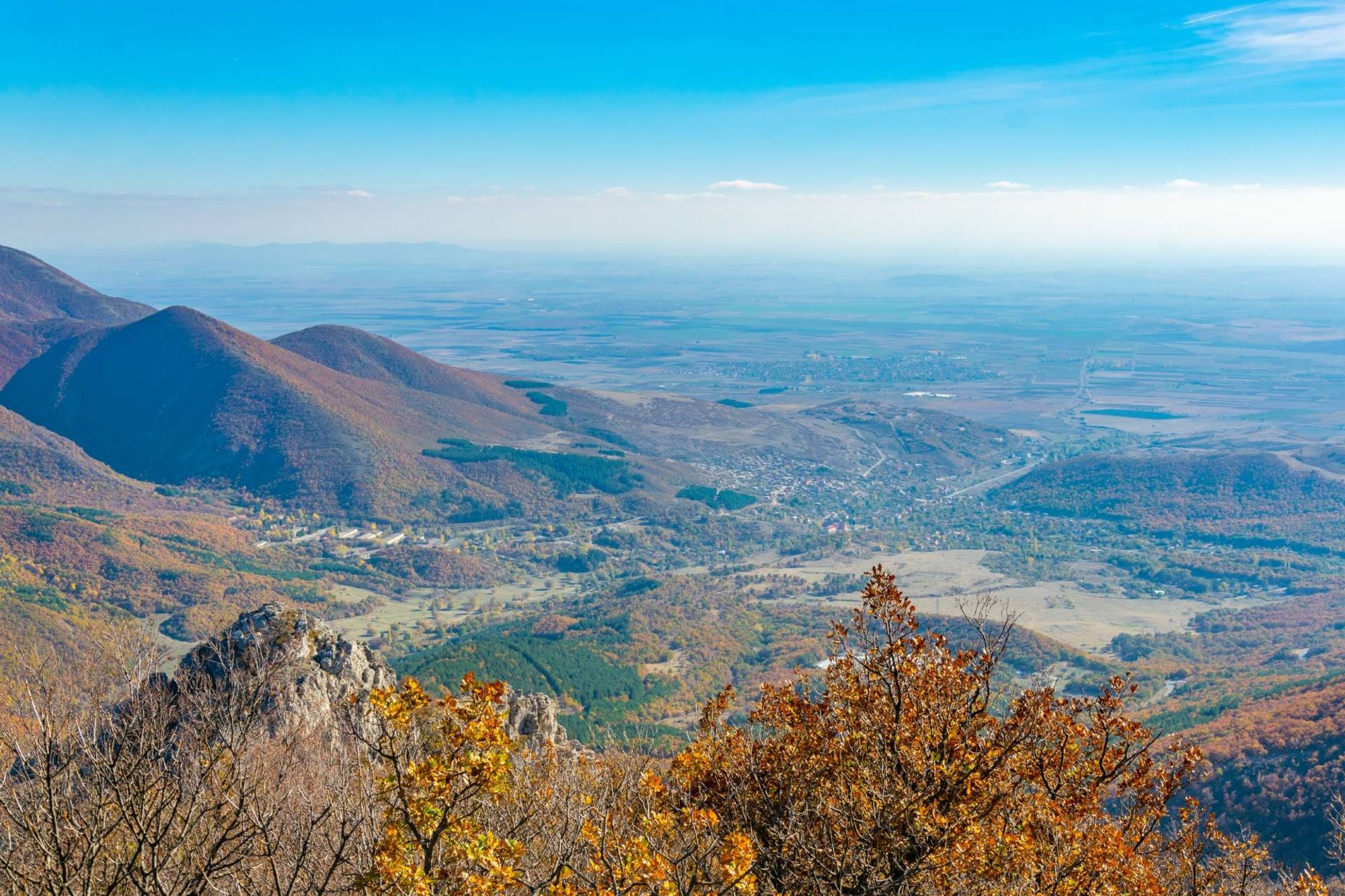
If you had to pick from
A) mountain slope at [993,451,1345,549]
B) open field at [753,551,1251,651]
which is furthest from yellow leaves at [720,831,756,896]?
mountain slope at [993,451,1345,549]

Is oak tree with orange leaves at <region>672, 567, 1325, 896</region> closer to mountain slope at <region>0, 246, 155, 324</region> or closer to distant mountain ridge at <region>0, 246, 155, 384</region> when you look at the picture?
distant mountain ridge at <region>0, 246, 155, 384</region>

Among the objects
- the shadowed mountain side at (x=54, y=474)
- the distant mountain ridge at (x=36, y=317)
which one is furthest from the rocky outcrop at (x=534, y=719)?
the distant mountain ridge at (x=36, y=317)

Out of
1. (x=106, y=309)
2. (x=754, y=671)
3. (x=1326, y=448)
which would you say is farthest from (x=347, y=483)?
(x=1326, y=448)

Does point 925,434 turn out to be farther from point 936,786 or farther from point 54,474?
point 936,786

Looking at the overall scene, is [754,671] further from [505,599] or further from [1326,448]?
[1326,448]

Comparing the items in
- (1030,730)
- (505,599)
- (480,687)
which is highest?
(480,687)

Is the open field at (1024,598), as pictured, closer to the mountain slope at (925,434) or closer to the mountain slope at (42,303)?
the mountain slope at (925,434)

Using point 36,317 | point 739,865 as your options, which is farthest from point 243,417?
point 739,865
